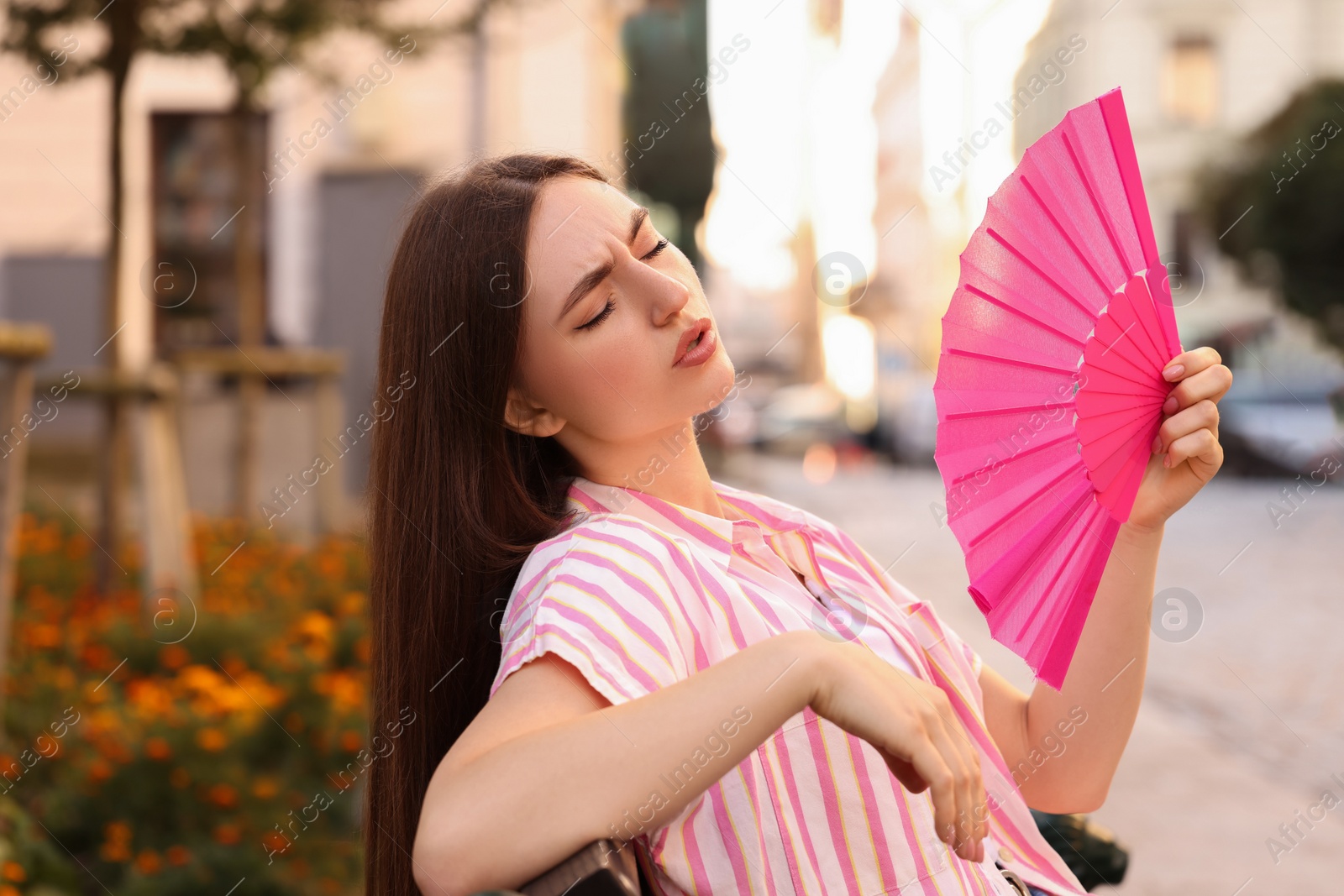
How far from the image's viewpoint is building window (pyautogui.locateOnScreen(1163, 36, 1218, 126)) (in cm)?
2602

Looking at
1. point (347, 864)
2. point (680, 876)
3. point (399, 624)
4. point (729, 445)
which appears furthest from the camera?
point (729, 445)

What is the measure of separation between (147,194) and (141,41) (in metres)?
4.24

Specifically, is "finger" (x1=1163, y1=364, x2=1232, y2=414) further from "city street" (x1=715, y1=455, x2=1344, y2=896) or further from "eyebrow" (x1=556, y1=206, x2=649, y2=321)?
"city street" (x1=715, y1=455, x2=1344, y2=896)

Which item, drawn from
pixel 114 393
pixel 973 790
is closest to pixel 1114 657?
pixel 973 790

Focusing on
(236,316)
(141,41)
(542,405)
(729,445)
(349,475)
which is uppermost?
(141,41)

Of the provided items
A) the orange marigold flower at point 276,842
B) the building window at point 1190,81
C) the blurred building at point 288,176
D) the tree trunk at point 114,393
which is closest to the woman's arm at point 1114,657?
the orange marigold flower at point 276,842

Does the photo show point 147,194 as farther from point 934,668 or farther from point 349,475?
point 934,668

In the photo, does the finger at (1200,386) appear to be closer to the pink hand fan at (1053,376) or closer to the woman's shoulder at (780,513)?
the pink hand fan at (1053,376)

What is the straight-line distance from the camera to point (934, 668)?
1553mm

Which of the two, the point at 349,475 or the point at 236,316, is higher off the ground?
the point at 236,316

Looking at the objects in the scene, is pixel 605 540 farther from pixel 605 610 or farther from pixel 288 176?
pixel 288 176

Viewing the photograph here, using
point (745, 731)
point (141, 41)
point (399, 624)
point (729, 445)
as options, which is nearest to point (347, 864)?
point (399, 624)

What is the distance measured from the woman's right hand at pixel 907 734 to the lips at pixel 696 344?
443mm

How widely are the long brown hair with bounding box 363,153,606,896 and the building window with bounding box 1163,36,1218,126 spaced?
27.3 m
